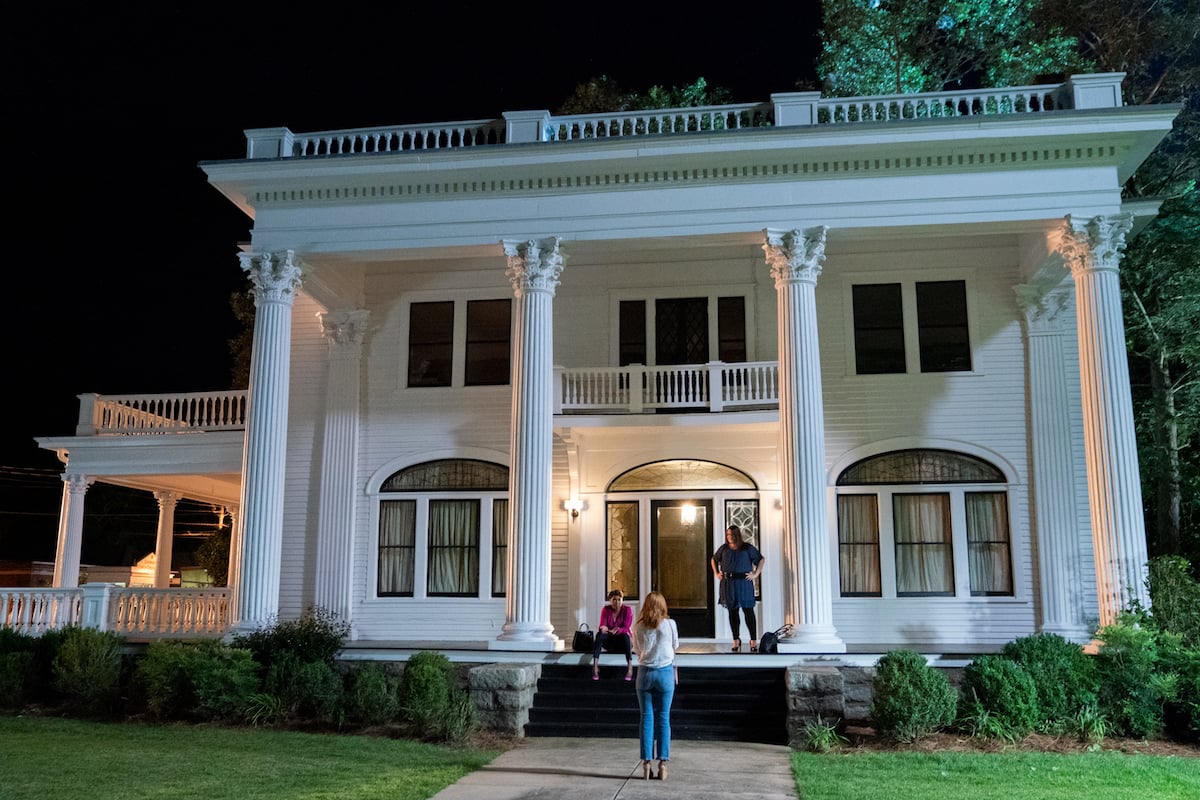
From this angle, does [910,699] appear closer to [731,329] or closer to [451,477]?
[731,329]

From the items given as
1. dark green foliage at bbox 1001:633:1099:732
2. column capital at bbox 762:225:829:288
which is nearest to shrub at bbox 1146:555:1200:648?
dark green foliage at bbox 1001:633:1099:732

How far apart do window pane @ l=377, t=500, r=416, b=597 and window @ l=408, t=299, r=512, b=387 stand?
2495 millimetres

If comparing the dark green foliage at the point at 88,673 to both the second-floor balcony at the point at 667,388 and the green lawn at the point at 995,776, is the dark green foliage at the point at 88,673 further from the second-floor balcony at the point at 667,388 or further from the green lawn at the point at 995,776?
the green lawn at the point at 995,776

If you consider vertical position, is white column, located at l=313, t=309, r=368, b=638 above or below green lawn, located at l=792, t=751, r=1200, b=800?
above

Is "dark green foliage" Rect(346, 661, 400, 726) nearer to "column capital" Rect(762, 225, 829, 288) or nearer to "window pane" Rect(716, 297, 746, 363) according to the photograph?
"column capital" Rect(762, 225, 829, 288)

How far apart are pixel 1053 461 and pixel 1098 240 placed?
430cm

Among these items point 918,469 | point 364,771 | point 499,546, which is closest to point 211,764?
point 364,771

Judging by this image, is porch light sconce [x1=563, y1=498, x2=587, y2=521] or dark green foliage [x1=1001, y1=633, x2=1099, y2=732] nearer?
dark green foliage [x1=1001, y1=633, x2=1099, y2=732]

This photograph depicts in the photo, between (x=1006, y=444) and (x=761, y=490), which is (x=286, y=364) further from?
(x=1006, y=444)

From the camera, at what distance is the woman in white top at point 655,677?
989cm

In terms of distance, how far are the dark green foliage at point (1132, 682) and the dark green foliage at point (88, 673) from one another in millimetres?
12874

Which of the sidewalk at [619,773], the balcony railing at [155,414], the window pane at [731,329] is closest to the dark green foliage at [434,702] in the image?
the sidewalk at [619,773]

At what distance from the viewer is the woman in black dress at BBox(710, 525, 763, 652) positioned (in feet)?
50.8

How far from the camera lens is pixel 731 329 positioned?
64.5 feet
